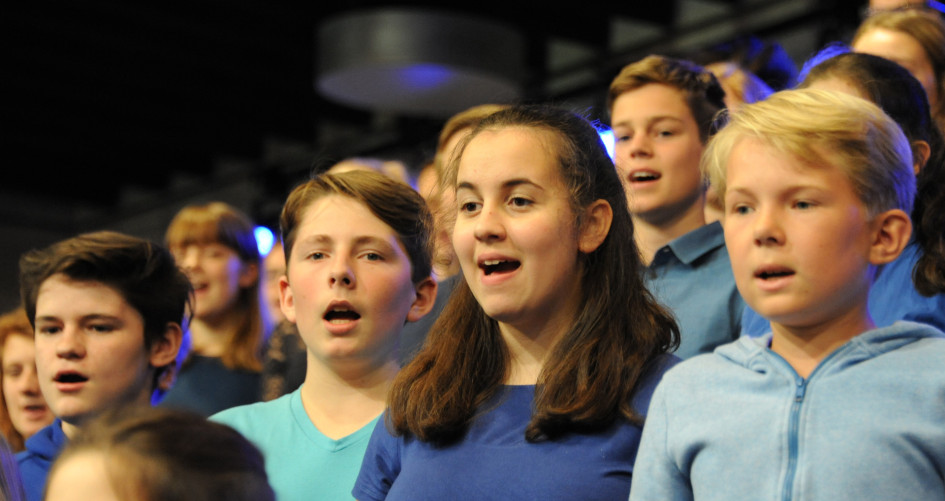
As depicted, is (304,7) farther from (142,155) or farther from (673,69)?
(673,69)

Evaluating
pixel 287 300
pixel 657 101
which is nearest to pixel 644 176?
pixel 657 101

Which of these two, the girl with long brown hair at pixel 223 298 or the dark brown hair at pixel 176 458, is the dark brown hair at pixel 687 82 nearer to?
→ the girl with long brown hair at pixel 223 298

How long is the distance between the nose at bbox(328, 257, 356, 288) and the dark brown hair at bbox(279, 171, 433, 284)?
13 centimetres

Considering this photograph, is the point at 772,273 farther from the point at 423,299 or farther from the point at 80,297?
the point at 80,297

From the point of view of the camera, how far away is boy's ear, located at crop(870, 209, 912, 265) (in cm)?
144

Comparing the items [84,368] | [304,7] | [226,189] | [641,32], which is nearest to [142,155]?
[226,189]

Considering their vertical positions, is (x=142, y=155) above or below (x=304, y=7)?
below

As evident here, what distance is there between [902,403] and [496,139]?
0.77 m

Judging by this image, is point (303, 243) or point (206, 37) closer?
point (303, 243)

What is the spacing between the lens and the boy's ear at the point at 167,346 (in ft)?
8.00

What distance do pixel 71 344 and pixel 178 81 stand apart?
6.85m

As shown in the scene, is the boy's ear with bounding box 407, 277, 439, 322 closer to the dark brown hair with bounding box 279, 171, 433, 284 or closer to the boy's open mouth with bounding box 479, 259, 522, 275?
the dark brown hair with bounding box 279, 171, 433, 284

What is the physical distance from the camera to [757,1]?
262 inches

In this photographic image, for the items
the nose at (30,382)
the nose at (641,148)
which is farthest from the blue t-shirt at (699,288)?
the nose at (30,382)
